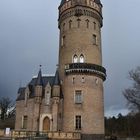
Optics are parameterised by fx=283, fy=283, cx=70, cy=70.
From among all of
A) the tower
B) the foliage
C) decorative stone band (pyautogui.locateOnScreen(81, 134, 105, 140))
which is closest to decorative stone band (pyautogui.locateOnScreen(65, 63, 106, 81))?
the tower

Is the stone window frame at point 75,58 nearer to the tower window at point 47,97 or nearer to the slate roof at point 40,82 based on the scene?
the slate roof at point 40,82

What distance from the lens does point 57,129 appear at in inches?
1417

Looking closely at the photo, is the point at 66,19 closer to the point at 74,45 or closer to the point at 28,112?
the point at 74,45

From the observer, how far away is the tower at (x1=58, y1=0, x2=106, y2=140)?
117 ft

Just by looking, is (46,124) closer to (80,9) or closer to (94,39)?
(94,39)

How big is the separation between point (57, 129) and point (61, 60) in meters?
9.66

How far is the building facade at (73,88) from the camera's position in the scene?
35.9m

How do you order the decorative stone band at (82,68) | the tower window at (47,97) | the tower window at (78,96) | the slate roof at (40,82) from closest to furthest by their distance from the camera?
the tower window at (78,96) → the decorative stone band at (82,68) → the tower window at (47,97) → the slate roof at (40,82)

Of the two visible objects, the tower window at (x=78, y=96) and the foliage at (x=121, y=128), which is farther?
the foliage at (x=121, y=128)

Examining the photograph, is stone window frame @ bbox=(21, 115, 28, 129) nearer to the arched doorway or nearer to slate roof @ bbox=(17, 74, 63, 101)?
slate roof @ bbox=(17, 74, 63, 101)

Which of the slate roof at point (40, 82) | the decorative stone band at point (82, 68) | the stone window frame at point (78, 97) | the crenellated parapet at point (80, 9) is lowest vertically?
the stone window frame at point (78, 97)

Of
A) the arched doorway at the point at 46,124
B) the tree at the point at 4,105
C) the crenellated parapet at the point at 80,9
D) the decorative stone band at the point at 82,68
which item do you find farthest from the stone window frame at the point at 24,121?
the tree at the point at 4,105

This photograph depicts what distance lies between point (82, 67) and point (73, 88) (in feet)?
9.90

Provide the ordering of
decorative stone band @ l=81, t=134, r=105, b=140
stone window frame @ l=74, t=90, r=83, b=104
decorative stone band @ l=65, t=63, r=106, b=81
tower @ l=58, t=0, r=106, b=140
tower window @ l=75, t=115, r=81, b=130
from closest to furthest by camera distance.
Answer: decorative stone band @ l=81, t=134, r=105, b=140 < tower window @ l=75, t=115, r=81, b=130 < tower @ l=58, t=0, r=106, b=140 < stone window frame @ l=74, t=90, r=83, b=104 < decorative stone band @ l=65, t=63, r=106, b=81
